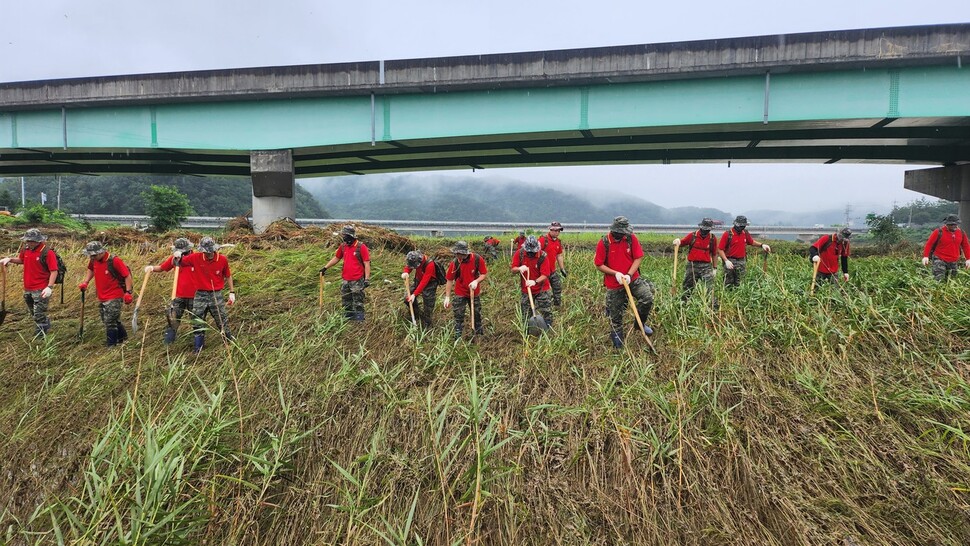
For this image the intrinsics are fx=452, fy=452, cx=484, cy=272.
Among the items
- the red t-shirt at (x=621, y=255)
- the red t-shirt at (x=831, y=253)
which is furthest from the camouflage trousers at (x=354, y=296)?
the red t-shirt at (x=831, y=253)

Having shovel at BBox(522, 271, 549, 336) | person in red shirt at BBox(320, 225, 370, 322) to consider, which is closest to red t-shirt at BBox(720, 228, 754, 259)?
shovel at BBox(522, 271, 549, 336)

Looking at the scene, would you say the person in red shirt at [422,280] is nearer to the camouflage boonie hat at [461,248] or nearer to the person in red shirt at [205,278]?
the camouflage boonie hat at [461,248]

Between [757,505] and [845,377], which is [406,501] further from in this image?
[845,377]

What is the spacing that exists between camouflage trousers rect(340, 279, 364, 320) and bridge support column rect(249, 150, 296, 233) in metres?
8.86

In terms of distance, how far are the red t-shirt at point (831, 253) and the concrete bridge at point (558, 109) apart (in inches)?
196

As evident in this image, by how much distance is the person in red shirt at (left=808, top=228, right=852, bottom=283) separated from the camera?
24.8ft

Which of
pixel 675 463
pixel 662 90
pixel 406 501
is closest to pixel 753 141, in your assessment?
pixel 662 90

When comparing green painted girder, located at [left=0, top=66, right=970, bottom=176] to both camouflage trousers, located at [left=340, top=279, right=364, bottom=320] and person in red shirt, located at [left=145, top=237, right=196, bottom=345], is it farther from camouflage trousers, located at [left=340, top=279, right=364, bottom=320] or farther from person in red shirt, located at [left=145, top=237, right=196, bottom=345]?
person in red shirt, located at [left=145, top=237, right=196, bottom=345]

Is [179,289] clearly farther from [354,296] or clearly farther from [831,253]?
[831,253]

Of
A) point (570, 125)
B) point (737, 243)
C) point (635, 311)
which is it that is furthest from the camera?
point (570, 125)

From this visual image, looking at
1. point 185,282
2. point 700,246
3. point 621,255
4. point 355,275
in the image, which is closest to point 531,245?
point 621,255

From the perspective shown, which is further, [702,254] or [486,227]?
[486,227]

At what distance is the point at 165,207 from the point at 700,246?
17853 mm

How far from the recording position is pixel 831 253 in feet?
25.1
